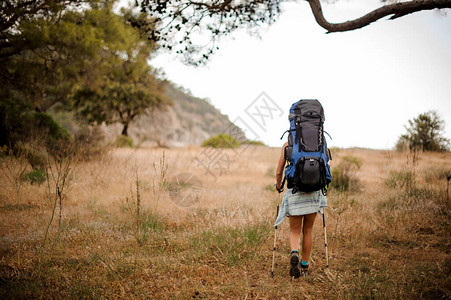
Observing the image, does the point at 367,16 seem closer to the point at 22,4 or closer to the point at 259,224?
the point at 259,224

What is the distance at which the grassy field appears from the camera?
10.1 feet

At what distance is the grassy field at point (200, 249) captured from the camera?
307 cm

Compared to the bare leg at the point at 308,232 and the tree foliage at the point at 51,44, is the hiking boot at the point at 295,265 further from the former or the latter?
the tree foliage at the point at 51,44

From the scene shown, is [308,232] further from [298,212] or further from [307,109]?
[307,109]

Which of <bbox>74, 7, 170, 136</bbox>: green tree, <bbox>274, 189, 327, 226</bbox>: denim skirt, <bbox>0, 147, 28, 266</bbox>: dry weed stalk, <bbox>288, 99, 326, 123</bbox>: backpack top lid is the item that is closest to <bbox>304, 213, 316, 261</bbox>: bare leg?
<bbox>274, 189, 327, 226</bbox>: denim skirt

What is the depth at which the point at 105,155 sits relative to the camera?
1089 cm

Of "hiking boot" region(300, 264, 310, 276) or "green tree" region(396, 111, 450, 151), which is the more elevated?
"green tree" region(396, 111, 450, 151)

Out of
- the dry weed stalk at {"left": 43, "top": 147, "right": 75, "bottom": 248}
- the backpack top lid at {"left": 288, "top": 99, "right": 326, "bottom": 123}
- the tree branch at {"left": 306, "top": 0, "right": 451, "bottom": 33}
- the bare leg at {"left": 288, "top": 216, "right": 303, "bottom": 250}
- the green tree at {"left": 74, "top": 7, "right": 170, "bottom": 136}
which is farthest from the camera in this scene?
the green tree at {"left": 74, "top": 7, "right": 170, "bottom": 136}

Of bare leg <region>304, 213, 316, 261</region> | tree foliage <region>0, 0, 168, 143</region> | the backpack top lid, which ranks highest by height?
tree foliage <region>0, 0, 168, 143</region>

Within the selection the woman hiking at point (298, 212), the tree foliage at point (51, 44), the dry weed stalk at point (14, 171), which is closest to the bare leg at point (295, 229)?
the woman hiking at point (298, 212)

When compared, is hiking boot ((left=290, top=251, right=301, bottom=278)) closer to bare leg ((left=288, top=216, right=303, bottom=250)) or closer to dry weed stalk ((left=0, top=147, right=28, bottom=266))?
bare leg ((left=288, top=216, right=303, bottom=250))

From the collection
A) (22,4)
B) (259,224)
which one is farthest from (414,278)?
(22,4)

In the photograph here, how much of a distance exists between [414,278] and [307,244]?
55.6 inches

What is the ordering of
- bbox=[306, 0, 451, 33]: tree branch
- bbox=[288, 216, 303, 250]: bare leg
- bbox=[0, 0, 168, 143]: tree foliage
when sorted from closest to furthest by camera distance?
bbox=[288, 216, 303, 250]: bare leg → bbox=[306, 0, 451, 33]: tree branch → bbox=[0, 0, 168, 143]: tree foliage
